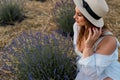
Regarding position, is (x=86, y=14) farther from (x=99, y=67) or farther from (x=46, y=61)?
(x=46, y=61)

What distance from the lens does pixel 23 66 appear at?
10.8 ft

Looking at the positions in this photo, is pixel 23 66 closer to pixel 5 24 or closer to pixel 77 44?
pixel 77 44

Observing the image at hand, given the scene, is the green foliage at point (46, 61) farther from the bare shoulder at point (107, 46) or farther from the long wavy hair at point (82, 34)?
the bare shoulder at point (107, 46)

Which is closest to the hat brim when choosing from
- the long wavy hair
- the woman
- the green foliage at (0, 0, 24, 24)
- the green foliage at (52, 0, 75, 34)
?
the woman

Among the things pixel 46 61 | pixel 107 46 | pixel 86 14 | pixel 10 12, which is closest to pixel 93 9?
pixel 86 14

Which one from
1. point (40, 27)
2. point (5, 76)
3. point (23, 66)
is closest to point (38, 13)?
point (40, 27)

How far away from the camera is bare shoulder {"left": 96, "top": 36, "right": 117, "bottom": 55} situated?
2.81 m

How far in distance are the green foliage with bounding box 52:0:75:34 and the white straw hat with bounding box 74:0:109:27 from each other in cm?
187

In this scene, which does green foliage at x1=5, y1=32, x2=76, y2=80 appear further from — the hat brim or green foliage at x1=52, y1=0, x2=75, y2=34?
→ green foliage at x1=52, y1=0, x2=75, y2=34

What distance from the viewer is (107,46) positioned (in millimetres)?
2812

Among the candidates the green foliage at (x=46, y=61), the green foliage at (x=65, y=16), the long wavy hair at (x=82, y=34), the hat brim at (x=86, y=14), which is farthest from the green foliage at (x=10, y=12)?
the hat brim at (x=86, y=14)

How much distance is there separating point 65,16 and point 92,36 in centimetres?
195

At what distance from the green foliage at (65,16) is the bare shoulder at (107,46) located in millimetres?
1882

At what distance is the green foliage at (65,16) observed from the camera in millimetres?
4719
